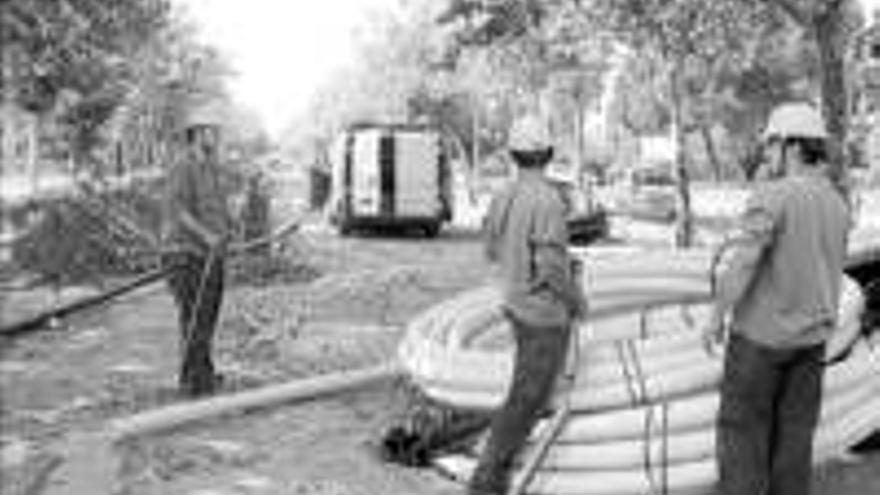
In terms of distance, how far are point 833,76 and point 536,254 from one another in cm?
1260

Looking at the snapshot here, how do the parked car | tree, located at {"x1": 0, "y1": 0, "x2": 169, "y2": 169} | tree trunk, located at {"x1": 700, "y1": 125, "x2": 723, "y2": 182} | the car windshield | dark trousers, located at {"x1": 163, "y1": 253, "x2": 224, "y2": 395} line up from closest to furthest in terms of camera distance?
tree, located at {"x1": 0, "y1": 0, "x2": 169, "y2": 169}, dark trousers, located at {"x1": 163, "y1": 253, "x2": 224, "y2": 395}, the parked car, the car windshield, tree trunk, located at {"x1": 700, "y1": 125, "x2": 723, "y2": 182}

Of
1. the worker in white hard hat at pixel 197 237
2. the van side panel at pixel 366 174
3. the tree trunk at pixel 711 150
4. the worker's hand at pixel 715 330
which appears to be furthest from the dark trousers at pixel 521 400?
the tree trunk at pixel 711 150

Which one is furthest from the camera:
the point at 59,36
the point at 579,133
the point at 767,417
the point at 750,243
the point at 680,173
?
the point at 579,133

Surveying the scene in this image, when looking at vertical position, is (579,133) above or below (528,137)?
below

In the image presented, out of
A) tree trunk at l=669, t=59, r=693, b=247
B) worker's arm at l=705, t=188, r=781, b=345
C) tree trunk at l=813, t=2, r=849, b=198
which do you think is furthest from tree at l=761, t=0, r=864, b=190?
worker's arm at l=705, t=188, r=781, b=345

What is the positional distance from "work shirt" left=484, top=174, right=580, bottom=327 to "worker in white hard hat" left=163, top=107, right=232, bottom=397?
4.17 m

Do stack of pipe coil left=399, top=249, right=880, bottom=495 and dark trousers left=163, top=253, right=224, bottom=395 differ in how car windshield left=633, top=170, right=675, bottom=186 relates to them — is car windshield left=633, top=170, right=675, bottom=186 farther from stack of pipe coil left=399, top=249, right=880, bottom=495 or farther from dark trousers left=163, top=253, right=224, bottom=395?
stack of pipe coil left=399, top=249, right=880, bottom=495

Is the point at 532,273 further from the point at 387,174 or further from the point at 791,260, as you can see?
the point at 387,174

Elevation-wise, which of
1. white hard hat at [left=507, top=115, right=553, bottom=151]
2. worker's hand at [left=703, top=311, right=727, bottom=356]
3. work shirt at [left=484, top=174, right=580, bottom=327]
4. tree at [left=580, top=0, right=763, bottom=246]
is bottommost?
worker's hand at [left=703, top=311, right=727, bottom=356]

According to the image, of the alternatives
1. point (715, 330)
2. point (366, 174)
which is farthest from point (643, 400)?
point (366, 174)

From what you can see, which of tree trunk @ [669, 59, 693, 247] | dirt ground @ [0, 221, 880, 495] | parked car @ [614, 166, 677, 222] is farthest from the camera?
parked car @ [614, 166, 677, 222]

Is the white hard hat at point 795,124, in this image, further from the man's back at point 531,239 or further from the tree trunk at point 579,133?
the tree trunk at point 579,133

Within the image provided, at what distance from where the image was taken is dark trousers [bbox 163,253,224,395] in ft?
39.2

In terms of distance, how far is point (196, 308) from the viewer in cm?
1199
